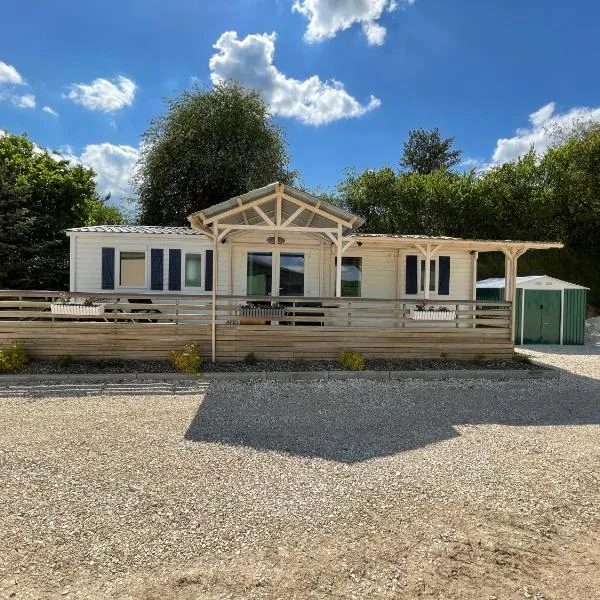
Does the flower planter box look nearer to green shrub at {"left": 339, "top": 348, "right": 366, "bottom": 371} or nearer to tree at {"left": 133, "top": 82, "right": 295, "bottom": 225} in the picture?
green shrub at {"left": 339, "top": 348, "right": 366, "bottom": 371}

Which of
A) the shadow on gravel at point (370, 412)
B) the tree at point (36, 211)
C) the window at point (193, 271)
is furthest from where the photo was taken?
the tree at point (36, 211)

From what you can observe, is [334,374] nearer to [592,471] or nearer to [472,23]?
[592,471]

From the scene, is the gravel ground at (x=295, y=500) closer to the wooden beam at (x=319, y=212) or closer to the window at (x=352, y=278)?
the wooden beam at (x=319, y=212)

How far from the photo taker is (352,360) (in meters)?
8.72

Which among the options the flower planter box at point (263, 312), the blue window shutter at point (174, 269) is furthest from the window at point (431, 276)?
the blue window shutter at point (174, 269)

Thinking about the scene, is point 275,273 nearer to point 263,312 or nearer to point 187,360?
point 263,312

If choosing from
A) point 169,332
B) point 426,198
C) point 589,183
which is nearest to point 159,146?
point 426,198

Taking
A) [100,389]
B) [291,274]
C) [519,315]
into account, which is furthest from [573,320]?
[100,389]

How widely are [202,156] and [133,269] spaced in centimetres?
1346

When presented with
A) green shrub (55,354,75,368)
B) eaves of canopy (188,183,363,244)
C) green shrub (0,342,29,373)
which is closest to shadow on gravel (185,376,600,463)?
green shrub (55,354,75,368)

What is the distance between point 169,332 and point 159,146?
18.3 meters

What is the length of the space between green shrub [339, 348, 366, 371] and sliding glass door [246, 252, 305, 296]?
134 inches

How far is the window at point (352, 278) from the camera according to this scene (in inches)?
488

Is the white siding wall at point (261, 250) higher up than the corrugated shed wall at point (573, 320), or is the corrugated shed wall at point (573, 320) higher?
the white siding wall at point (261, 250)
